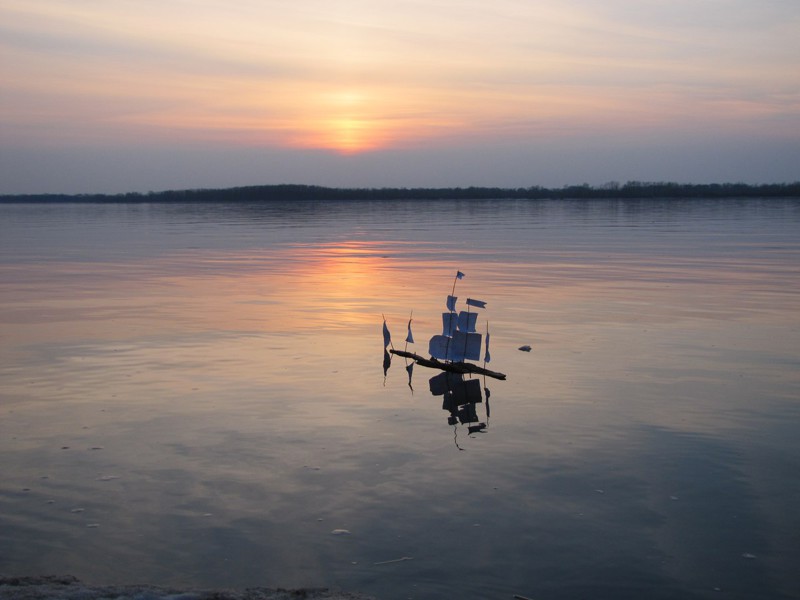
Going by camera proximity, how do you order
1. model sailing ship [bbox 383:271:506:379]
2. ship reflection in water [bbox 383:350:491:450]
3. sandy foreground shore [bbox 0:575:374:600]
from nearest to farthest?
sandy foreground shore [bbox 0:575:374:600] < ship reflection in water [bbox 383:350:491:450] < model sailing ship [bbox 383:271:506:379]

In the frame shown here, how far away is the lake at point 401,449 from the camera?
25.2 ft

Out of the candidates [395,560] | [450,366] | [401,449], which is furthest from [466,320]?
[395,560]

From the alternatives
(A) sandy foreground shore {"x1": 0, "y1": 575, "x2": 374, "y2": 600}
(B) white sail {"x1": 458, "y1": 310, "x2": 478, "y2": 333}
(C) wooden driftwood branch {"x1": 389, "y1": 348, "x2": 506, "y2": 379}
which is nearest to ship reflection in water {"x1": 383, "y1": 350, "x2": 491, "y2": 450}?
(C) wooden driftwood branch {"x1": 389, "y1": 348, "x2": 506, "y2": 379}

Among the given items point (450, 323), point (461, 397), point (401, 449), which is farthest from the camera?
A: point (450, 323)

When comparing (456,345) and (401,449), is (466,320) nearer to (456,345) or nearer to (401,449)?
(456,345)

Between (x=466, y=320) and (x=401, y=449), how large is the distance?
5.15m

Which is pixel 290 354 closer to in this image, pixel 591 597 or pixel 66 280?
pixel 591 597

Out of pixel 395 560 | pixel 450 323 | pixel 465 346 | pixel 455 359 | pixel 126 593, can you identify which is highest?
pixel 450 323

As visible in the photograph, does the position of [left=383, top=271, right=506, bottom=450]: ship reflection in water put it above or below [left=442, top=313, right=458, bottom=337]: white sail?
below

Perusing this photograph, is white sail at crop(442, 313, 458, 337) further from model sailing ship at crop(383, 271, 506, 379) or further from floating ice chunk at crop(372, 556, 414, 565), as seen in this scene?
floating ice chunk at crop(372, 556, 414, 565)

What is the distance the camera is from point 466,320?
1565 cm

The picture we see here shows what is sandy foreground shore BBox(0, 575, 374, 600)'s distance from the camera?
6.64m

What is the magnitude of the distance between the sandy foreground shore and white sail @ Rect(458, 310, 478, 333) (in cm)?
894

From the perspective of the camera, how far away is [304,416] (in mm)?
12234
